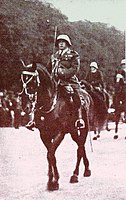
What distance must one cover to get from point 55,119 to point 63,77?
272 millimetres

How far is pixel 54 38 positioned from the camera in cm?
296

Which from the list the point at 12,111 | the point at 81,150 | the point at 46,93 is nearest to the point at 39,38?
the point at 46,93

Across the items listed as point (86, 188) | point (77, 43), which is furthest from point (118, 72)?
point (86, 188)

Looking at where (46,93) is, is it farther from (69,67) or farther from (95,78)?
(95,78)

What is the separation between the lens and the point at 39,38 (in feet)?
9.76

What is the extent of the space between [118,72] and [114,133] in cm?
41

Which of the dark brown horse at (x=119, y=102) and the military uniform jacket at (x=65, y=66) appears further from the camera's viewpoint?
the dark brown horse at (x=119, y=102)

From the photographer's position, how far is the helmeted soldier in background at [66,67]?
116 inches

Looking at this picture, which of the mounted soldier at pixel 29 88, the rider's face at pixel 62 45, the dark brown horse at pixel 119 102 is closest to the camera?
the mounted soldier at pixel 29 88

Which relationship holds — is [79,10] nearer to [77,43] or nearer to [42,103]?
[77,43]

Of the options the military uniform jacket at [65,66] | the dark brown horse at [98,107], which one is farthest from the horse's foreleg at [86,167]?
the military uniform jacket at [65,66]

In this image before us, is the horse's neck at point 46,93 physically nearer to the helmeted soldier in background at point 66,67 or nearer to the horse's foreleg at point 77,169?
the helmeted soldier in background at point 66,67

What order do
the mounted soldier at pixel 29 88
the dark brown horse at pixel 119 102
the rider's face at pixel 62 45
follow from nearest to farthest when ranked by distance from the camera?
the mounted soldier at pixel 29 88
the rider's face at pixel 62 45
the dark brown horse at pixel 119 102

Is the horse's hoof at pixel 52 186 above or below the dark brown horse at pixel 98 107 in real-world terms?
below
